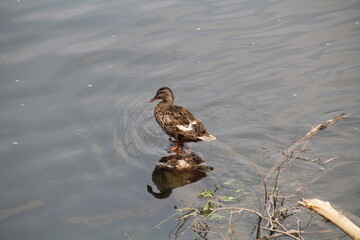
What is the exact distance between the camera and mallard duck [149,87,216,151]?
6.84 metres

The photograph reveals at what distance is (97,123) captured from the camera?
25.2 ft

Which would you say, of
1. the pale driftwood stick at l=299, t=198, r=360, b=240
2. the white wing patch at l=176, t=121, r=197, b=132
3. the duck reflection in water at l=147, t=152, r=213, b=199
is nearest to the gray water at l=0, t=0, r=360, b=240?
the duck reflection in water at l=147, t=152, r=213, b=199

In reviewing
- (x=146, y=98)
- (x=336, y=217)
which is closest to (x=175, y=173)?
(x=146, y=98)

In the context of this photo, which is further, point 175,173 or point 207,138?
point 207,138

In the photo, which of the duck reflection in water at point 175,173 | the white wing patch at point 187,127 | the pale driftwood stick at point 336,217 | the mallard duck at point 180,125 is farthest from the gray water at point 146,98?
the pale driftwood stick at point 336,217

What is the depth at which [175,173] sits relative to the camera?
252 inches

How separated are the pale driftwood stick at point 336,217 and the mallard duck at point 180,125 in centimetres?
248

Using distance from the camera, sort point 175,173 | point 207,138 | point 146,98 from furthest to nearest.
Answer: point 146,98
point 207,138
point 175,173

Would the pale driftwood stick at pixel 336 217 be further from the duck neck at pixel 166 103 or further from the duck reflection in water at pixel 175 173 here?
the duck neck at pixel 166 103

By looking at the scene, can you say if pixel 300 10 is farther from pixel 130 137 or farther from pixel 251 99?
pixel 130 137

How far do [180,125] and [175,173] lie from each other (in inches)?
34.3

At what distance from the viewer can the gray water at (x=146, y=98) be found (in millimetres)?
6039

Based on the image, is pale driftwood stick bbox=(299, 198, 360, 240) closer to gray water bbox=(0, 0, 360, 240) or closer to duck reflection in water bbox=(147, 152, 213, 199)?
gray water bbox=(0, 0, 360, 240)

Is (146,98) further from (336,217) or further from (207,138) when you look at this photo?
(336,217)
